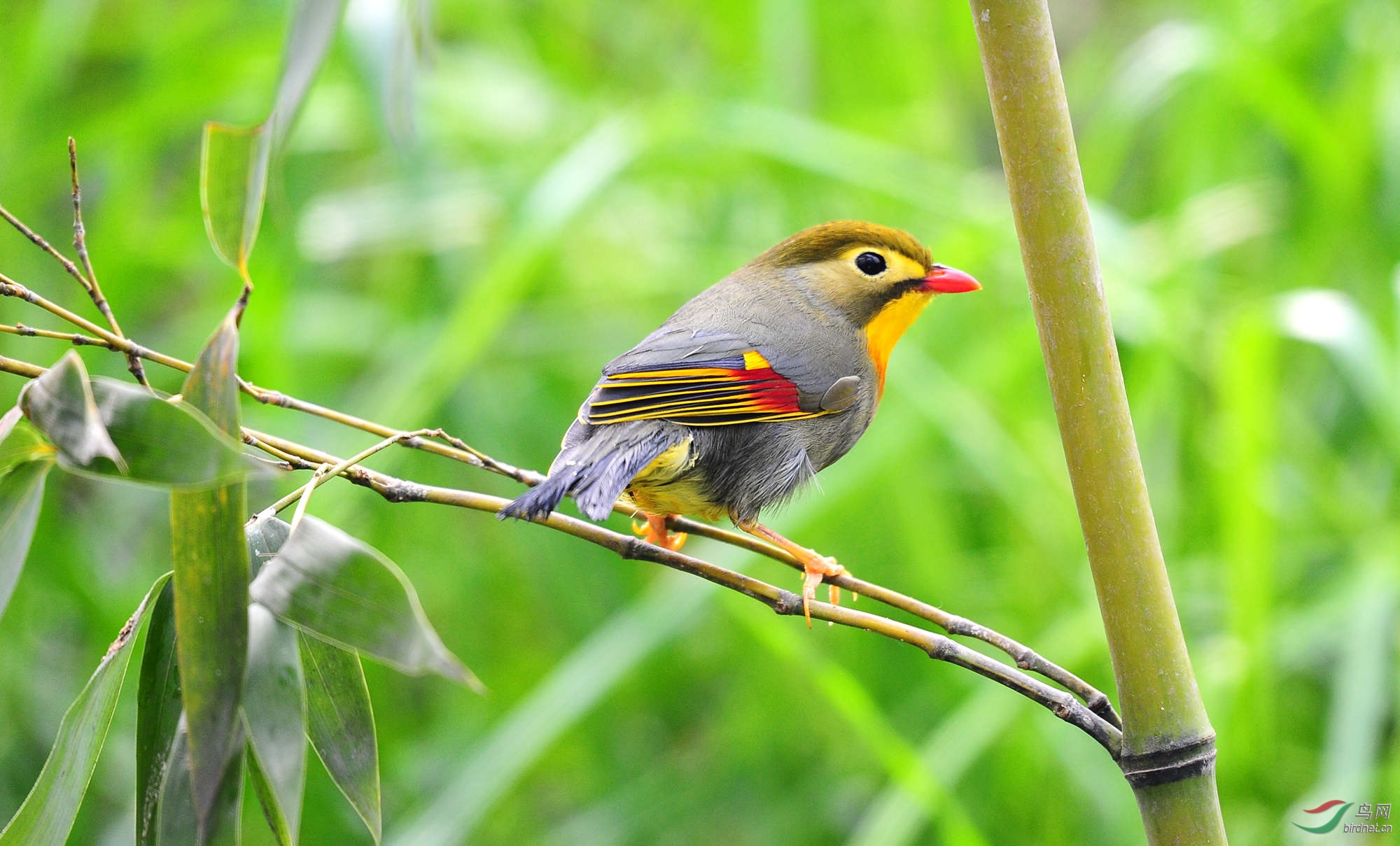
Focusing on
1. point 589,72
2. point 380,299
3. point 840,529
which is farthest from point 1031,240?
point 589,72

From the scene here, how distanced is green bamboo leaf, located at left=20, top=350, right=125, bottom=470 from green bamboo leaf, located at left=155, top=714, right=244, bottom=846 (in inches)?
12.2

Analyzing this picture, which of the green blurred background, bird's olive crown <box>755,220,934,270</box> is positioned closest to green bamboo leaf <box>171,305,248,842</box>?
bird's olive crown <box>755,220,934,270</box>

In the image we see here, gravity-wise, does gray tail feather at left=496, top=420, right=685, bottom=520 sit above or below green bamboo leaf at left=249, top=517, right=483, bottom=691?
above

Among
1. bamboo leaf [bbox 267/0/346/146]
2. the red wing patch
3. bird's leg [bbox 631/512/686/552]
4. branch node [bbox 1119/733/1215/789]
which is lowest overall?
bird's leg [bbox 631/512/686/552]

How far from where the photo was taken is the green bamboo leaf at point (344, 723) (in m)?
1.24

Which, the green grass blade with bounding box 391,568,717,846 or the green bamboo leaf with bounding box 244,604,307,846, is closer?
the green bamboo leaf with bounding box 244,604,307,846

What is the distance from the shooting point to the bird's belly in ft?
6.58

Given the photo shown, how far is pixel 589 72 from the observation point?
17.5 ft

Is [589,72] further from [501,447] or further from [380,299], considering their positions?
[501,447]

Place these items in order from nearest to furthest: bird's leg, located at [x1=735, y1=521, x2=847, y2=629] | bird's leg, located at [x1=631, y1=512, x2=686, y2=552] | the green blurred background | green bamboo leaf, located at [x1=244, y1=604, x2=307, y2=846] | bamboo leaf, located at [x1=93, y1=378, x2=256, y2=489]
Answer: bamboo leaf, located at [x1=93, y1=378, x2=256, y2=489] < green bamboo leaf, located at [x1=244, y1=604, x2=307, y2=846] < bird's leg, located at [x1=735, y1=521, x2=847, y2=629] < bird's leg, located at [x1=631, y1=512, x2=686, y2=552] < the green blurred background

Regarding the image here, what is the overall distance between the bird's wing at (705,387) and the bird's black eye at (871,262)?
337mm

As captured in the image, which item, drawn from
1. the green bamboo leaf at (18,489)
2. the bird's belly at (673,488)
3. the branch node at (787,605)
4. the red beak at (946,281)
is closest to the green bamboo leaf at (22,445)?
the green bamboo leaf at (18,489)

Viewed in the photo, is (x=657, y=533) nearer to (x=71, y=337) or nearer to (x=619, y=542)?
(x=619, y=542)

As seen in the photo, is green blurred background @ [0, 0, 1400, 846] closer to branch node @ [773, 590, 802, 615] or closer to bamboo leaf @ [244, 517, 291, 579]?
branch node @ [773, 590, 802, 615]
